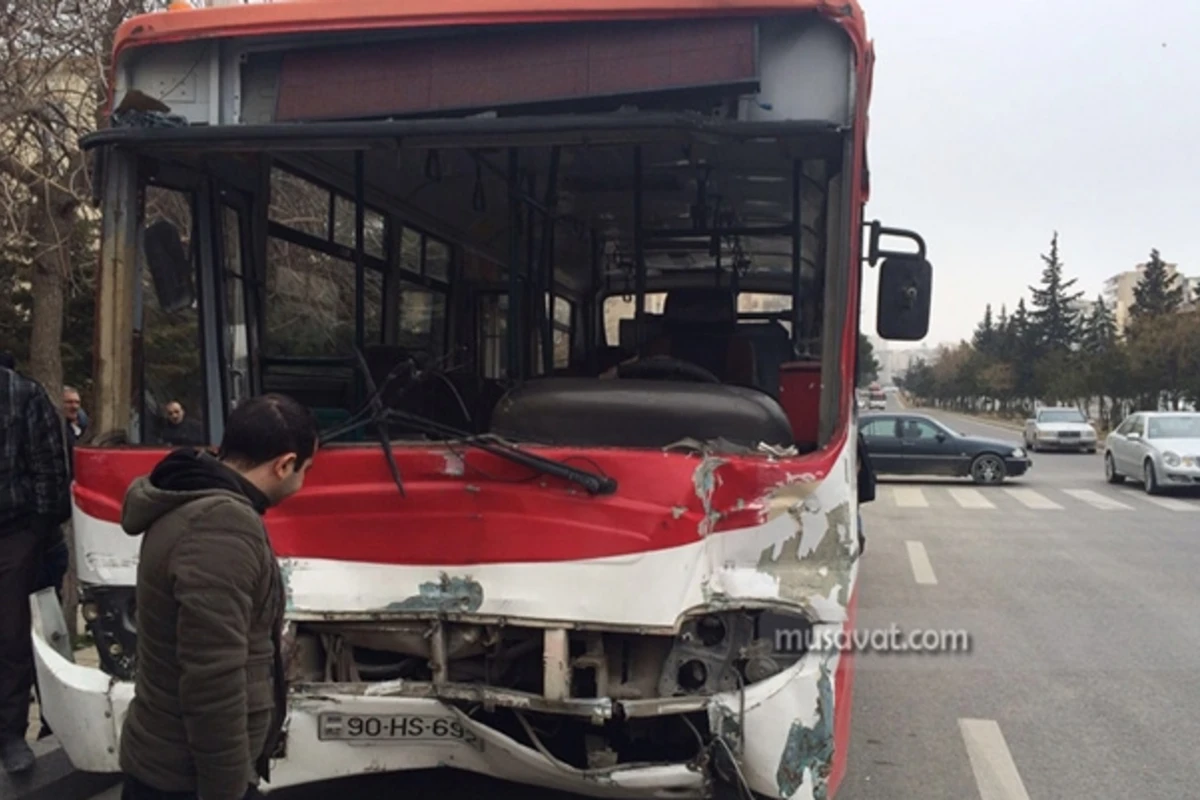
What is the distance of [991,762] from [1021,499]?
14574 mm

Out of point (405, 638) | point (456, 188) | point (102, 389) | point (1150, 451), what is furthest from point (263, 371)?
point (1150, 451)

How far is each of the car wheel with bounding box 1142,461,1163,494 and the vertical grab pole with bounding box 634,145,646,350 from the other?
1621 cm

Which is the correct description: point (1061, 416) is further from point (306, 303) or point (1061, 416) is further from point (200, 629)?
point (200, 629)

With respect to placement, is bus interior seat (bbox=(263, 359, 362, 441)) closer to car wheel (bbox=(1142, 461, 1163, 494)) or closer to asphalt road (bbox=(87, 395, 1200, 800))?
asphalt road (bbox=(87, 395, 1200, 800))

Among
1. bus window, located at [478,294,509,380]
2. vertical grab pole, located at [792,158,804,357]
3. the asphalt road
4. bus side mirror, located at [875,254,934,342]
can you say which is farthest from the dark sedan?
bus side mirror, located at [875,254,934,342]

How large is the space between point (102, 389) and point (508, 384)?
151 cm

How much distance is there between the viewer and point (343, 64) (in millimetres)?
4176

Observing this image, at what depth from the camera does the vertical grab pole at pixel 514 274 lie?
4887 millimetres

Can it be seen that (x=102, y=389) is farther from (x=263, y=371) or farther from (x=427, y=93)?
(x=427, y=93)

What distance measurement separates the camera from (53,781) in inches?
189

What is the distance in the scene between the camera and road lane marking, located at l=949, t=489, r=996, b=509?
18.0 m

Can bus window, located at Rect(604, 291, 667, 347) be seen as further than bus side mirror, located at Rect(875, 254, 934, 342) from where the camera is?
Yes

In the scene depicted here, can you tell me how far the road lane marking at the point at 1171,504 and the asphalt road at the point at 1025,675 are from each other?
3.31 metres

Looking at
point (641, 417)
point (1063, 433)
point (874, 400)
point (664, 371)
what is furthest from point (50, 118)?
point (874, 400)
